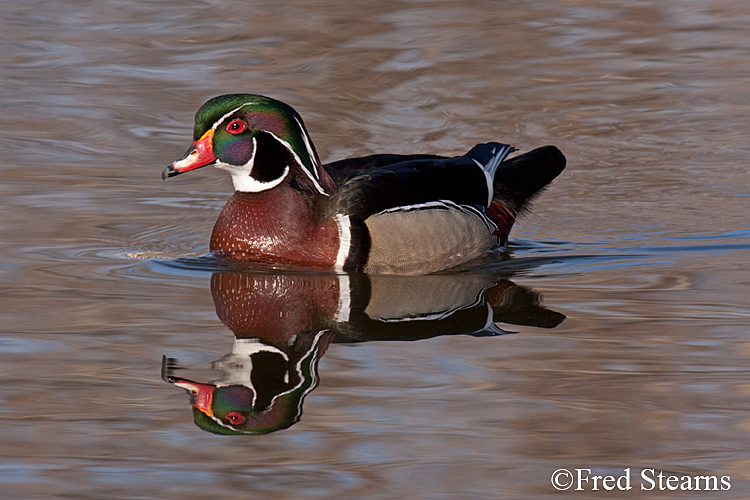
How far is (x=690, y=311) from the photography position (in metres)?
5.70

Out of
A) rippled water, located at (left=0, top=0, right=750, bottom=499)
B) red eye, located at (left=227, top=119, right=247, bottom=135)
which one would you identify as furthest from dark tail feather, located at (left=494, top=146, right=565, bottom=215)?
red eye, located at (left=227, top=119, right=247, bottom=135)

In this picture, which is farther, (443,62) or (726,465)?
(443,62)

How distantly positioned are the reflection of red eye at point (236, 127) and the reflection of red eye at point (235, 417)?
240 cm

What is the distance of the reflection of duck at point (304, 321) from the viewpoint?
4527 millimetres

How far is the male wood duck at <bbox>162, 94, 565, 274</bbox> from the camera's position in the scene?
6.45 metres

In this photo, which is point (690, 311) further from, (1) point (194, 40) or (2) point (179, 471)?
(1) point (194, 40)

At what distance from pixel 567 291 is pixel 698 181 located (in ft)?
9.59

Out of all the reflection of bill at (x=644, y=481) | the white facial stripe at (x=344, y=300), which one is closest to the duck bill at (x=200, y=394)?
the white facial stripe at (x=344, y=300)

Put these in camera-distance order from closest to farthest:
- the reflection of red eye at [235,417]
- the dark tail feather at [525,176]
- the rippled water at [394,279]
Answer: the rippled water at [394,279] < the reflection of red eye at [235,417] < the dark tail feather at [525,176]

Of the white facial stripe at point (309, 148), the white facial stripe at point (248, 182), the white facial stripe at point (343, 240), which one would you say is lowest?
the white facial stripe at point (343, 240)

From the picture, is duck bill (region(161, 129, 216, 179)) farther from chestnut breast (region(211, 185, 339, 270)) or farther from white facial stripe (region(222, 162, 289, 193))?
chestnut breast (region(211, 185, 339, 270))

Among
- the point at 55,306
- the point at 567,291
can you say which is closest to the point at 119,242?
the point at 55,306

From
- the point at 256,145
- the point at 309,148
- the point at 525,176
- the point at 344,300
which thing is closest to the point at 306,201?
the point at 309,148

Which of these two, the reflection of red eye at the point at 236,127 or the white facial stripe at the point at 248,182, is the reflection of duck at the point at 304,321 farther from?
the reflection of red eye at the point at 236,127
